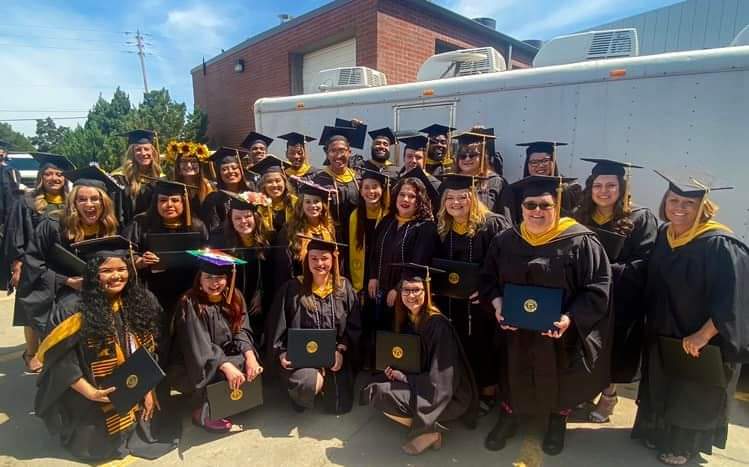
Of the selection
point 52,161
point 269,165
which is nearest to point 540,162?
point 269,165

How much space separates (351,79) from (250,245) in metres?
4.57

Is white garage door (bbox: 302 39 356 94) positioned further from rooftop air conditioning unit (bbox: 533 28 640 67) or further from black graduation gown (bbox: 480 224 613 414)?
black graduation gown (bbox: 480 224 613 414)

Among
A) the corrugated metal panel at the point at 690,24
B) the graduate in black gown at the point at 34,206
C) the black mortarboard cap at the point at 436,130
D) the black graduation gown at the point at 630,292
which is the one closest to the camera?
the black graduation gown at the point at 630,292

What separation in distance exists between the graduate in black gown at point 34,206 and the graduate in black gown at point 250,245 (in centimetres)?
161

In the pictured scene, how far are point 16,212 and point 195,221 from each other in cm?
175

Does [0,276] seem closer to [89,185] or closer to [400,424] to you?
[89,185]

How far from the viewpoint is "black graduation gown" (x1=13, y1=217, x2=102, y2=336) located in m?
3.91

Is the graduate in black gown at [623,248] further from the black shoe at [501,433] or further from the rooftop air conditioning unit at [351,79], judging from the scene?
the rooftop air conditioning unit at [351,79]

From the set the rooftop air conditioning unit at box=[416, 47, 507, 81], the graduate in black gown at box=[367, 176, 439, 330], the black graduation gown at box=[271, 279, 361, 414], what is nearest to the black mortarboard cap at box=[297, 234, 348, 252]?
the black graduation gown at box=[271, 279, 361, 414]

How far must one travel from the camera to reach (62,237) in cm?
381

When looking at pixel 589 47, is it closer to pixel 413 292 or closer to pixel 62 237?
pixel 413 292

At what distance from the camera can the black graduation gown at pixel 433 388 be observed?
3.21 m

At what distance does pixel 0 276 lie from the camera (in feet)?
15.5

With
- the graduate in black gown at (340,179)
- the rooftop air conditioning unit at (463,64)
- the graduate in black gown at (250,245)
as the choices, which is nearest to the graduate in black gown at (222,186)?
the graduate in black gown at (250,245)
